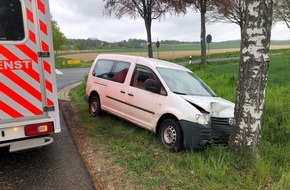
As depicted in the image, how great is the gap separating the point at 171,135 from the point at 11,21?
10.7 ft

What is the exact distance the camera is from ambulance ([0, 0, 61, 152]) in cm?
407

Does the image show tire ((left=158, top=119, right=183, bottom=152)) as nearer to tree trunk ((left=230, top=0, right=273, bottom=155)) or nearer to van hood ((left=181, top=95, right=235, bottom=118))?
van hood ((left=181, top=95, right=235, bottom=118))

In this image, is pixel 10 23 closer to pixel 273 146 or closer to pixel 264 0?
pixel 264 0

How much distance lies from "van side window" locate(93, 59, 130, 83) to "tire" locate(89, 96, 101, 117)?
0.64 metres

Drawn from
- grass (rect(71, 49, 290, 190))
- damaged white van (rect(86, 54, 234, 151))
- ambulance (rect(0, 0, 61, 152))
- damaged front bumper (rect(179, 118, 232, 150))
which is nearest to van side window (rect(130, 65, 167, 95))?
damaged white van (rect(86, 54, 234, 151))

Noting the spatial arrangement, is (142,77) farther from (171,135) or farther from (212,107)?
(212,107)

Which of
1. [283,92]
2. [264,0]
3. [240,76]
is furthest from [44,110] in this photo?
[283,92]

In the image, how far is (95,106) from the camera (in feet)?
25.1

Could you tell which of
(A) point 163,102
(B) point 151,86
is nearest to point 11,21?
(B) point 151,86

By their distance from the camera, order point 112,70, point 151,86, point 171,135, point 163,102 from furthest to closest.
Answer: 1. point 112,70
2. point 151,86
3. point 163,102
4. point 171,135

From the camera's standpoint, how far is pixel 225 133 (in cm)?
523

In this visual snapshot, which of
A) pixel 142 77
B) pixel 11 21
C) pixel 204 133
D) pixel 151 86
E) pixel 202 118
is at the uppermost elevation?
pixel 11 21

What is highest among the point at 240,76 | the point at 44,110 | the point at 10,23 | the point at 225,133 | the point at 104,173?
the point at 10,23

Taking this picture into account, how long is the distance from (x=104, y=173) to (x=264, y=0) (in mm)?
3500
